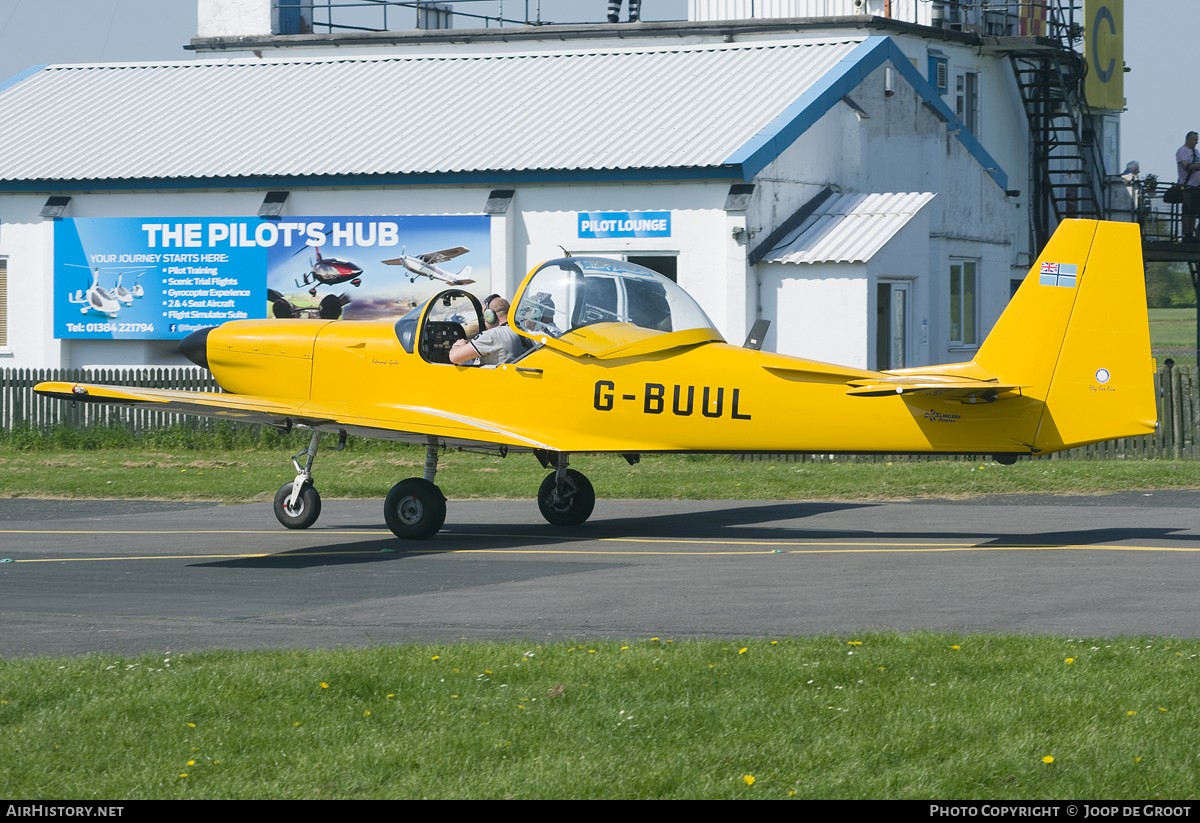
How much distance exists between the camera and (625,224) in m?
24.1

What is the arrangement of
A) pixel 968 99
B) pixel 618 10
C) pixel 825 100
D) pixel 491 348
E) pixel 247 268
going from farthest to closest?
pixel 618 10
pixel 968 99
pixel 247 268
pixel 825 100
pixel 491 348

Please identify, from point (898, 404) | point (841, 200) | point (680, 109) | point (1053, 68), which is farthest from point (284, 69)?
point (898, 404)

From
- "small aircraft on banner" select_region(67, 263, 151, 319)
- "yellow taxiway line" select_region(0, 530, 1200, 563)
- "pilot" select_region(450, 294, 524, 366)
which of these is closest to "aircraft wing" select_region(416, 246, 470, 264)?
"small aircraft on banner" select_region(67, 263, 151, 319)

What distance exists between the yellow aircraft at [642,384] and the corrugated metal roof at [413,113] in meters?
10.1

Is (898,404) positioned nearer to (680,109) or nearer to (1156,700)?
(1156,700)

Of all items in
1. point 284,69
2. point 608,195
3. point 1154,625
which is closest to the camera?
point 1154,625

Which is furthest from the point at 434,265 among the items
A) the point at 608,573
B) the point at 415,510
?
the point at 608,573

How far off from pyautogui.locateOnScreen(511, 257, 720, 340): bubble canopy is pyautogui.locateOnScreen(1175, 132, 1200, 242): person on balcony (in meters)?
25.1

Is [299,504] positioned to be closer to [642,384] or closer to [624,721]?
[642,384]

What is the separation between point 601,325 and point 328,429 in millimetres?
2810

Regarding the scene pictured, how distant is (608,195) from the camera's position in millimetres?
24266

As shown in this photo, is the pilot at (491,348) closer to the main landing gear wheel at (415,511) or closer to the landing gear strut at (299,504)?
the main landing gear wheel at (415,511)

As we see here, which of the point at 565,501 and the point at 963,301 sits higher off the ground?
the point at 963,301

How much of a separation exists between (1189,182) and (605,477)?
22330 mm
